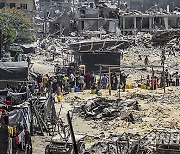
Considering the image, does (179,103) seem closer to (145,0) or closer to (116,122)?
(116,122)

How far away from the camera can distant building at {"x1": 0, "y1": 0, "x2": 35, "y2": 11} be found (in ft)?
211

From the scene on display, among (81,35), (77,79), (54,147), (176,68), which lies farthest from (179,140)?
(81,35)

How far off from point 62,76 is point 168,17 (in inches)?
1862

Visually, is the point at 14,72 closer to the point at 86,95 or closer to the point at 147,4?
the point at 86,95

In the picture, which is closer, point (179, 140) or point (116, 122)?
point (179, 140)

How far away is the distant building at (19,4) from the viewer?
64.4m

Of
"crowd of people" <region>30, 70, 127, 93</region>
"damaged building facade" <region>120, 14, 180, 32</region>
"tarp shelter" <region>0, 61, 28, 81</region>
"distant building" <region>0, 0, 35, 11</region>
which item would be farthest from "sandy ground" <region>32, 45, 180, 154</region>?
"damaged building facade" <region>120, 14, 180, 32</region>

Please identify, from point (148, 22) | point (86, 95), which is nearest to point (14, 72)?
point (86, 95)

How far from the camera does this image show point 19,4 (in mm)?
66000

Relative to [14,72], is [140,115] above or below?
below

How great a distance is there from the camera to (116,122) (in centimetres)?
2245

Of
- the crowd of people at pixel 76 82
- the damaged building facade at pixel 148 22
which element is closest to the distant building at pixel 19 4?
the damaged building facade at pixel 148 22

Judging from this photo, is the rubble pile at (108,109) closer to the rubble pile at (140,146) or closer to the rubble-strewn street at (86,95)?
the rubble-strewn street at (86,95)

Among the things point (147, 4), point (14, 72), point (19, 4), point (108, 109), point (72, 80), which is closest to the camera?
point (108, 109)
